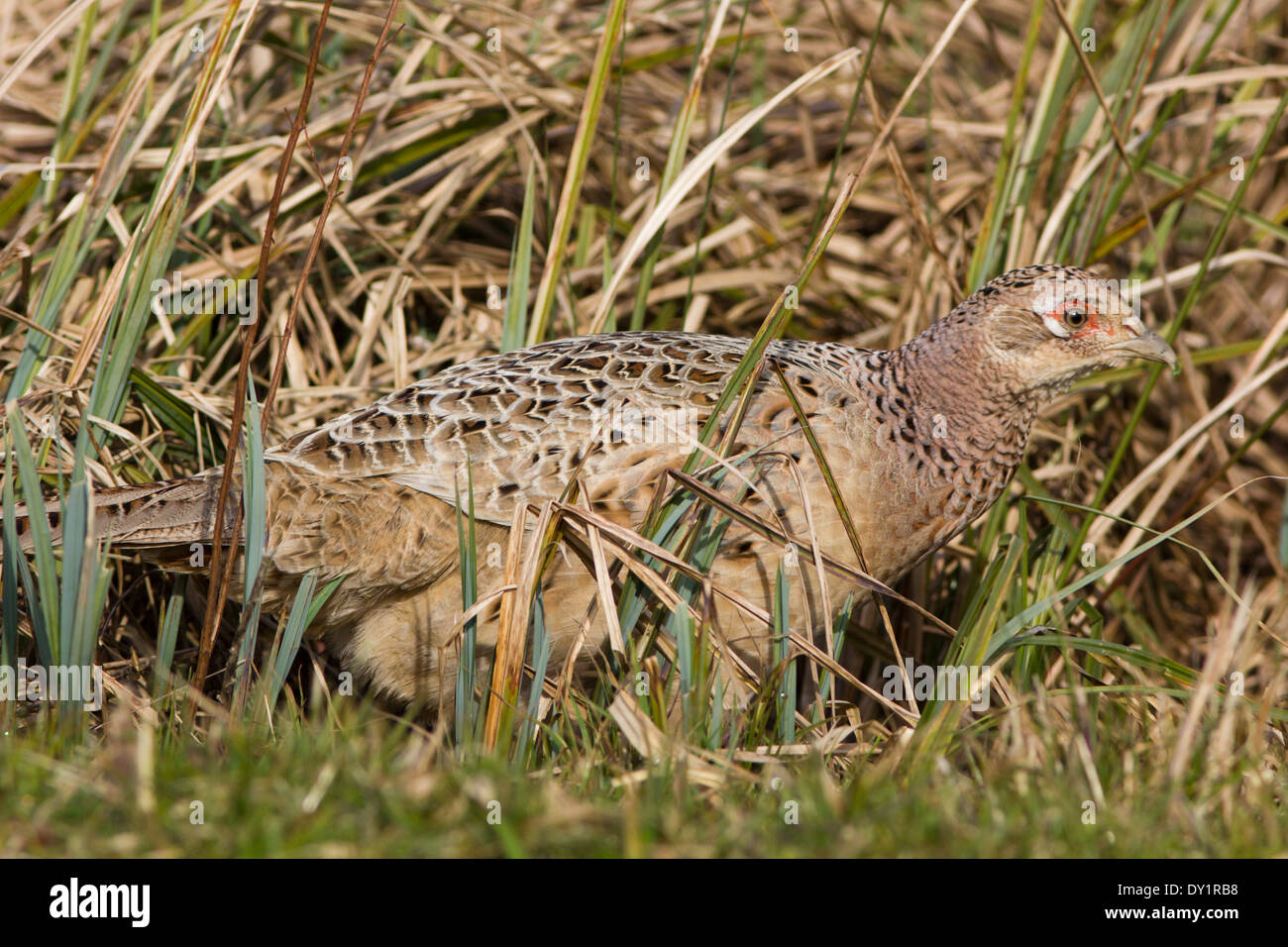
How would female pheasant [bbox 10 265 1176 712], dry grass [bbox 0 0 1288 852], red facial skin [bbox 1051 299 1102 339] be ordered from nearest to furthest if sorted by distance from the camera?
female pheasant [bbox 10 265 1176 712]
red facial skin [bbox 1051 299 1102 339]
dry grass [bbox 0 0 1288 852]

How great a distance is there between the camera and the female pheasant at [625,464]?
3508 millimetres

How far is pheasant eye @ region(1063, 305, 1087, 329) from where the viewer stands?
12.0ft

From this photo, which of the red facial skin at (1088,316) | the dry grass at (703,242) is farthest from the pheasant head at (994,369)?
the dry grass at (703,242)

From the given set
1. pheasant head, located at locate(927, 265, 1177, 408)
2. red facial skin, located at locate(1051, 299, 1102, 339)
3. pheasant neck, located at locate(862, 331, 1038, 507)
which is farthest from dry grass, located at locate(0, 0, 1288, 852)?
red facial skin, located at locate(1051, 299, 1102, 339)

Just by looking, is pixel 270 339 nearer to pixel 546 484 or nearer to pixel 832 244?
pixel 546 484

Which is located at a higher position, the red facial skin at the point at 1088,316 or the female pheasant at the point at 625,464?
the red facial skin at the point at 1088,316

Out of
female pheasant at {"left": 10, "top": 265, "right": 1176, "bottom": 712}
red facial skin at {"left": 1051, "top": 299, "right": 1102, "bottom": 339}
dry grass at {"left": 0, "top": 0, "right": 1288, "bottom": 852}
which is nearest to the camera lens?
female pheasant at {"left": 10, "top": 265, "right": 1176, "bottom": 712}

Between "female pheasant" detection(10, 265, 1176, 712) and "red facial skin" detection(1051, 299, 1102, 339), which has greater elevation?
"red facial skin" detection(1051, 299, 1102, 339)

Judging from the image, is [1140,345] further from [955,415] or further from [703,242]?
[703,242]

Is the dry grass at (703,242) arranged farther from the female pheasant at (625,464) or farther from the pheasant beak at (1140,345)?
the pheasant beak at (1140,345)

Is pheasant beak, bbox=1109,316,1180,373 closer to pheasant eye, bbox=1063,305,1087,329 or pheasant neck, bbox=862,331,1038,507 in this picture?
pheasant eye, bbox=1063,305,1087,329

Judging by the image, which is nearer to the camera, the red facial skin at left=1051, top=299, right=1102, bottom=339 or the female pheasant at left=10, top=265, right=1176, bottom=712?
the female pheasant at left=10, top=265, right=1176, bottom=712

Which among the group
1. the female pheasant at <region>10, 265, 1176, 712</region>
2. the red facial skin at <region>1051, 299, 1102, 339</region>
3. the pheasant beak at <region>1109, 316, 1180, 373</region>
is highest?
the red facial skin at <region>1051, 299, 1102, 339</region>

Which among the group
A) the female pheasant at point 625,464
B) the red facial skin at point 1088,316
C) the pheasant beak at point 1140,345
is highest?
the red facial skin at point 1088,316
